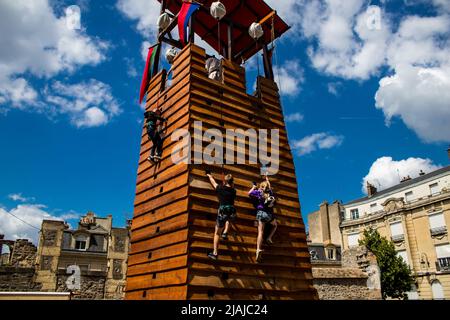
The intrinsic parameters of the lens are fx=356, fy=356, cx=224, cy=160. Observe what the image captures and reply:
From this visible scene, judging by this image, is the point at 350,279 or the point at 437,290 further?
→ the point at 437,290

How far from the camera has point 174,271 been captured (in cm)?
→ 810

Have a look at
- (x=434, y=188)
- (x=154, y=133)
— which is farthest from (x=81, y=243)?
(x=434, y=188)

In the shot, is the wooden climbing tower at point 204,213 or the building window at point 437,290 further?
the building window at point 437,290

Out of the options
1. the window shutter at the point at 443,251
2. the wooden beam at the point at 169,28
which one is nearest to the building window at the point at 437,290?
the window shutter at the point at 443,251

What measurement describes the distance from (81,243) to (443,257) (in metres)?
41.1

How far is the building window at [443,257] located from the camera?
39594mm

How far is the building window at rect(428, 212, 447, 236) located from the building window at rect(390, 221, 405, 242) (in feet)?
11.6

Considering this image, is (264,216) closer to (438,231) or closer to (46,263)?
(46,263)

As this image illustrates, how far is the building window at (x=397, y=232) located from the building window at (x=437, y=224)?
3.55 m

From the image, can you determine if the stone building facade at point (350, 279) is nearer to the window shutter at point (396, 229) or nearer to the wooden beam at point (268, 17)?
the wooden beam at point (268, 17)

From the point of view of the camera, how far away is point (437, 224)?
40.8m

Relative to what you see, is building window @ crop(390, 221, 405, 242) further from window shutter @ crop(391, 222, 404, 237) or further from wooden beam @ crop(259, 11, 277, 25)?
wooden beam @ crop(259, 11, 277, 25)

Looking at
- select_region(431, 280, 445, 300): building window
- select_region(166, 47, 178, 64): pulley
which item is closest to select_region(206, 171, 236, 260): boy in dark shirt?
select_region(166, 47, 178, 64): pulley
